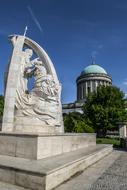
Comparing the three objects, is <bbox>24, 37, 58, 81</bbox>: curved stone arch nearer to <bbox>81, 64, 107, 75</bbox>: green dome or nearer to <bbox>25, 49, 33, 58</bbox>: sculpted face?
<bbox>25, 49, 33, 58</bbox>: sculpted face

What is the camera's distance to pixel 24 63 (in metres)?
13.2

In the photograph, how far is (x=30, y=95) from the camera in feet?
41.3

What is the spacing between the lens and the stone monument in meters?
6.22

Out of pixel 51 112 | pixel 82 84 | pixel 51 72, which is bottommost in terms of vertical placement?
pixel 51 112

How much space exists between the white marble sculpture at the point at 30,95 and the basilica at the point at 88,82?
66216mm

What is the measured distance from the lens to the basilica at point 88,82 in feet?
265

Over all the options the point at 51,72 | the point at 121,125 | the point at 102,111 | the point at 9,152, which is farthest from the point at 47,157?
the point at 102,111

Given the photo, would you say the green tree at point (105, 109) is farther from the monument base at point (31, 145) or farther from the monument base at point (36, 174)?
the monument base at point (36, 174)

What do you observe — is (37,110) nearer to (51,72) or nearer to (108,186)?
(51,72)

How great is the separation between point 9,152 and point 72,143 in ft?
12.6

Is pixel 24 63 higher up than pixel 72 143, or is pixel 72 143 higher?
pixel 24 63

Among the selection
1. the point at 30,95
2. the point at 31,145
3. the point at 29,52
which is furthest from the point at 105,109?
the point at 31,145

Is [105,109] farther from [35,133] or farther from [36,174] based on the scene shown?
[36,174]

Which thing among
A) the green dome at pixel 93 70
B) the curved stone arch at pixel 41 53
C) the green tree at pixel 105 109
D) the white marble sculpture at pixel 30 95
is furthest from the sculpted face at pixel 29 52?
the green dome at pixel 93 70
